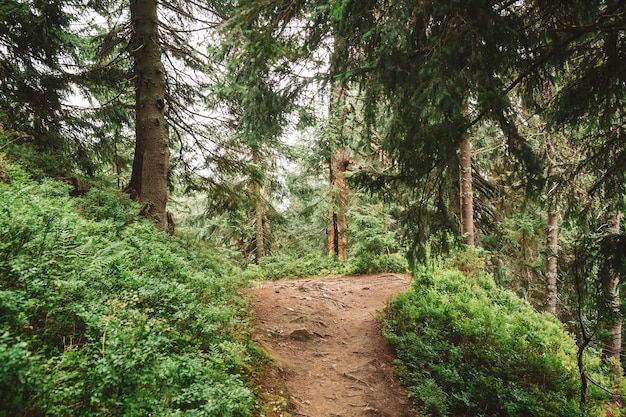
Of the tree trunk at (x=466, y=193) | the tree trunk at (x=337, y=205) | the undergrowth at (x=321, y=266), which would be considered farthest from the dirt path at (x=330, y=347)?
the tree trunk at (x=337, y=205)

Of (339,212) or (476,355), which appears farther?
(339,212)

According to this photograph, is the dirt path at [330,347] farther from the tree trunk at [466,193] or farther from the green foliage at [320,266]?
the tree trunk at [466,193]

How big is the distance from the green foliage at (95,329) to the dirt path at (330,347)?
150 centimetres

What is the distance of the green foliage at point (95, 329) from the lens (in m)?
2.45

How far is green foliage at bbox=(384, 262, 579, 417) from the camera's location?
5.55m

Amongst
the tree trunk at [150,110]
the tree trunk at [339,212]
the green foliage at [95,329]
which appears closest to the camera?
the green foliage at [95,329]

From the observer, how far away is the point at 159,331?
3588 mm

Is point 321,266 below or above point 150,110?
below

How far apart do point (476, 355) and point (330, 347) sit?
293 centimetres

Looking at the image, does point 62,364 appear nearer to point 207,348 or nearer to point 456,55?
point 207,348

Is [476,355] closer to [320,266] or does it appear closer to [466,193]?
[466,193]

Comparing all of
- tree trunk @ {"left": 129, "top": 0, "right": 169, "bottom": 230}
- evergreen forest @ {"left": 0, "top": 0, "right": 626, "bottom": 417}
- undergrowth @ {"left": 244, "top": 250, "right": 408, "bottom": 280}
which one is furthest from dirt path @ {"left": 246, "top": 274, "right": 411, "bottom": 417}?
tree trunk @ {"left": 129, "top": 0, "right": 169, "bottom": 230}

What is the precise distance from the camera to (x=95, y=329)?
3.19m

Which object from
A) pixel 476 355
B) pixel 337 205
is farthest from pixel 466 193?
pixel 476 355
